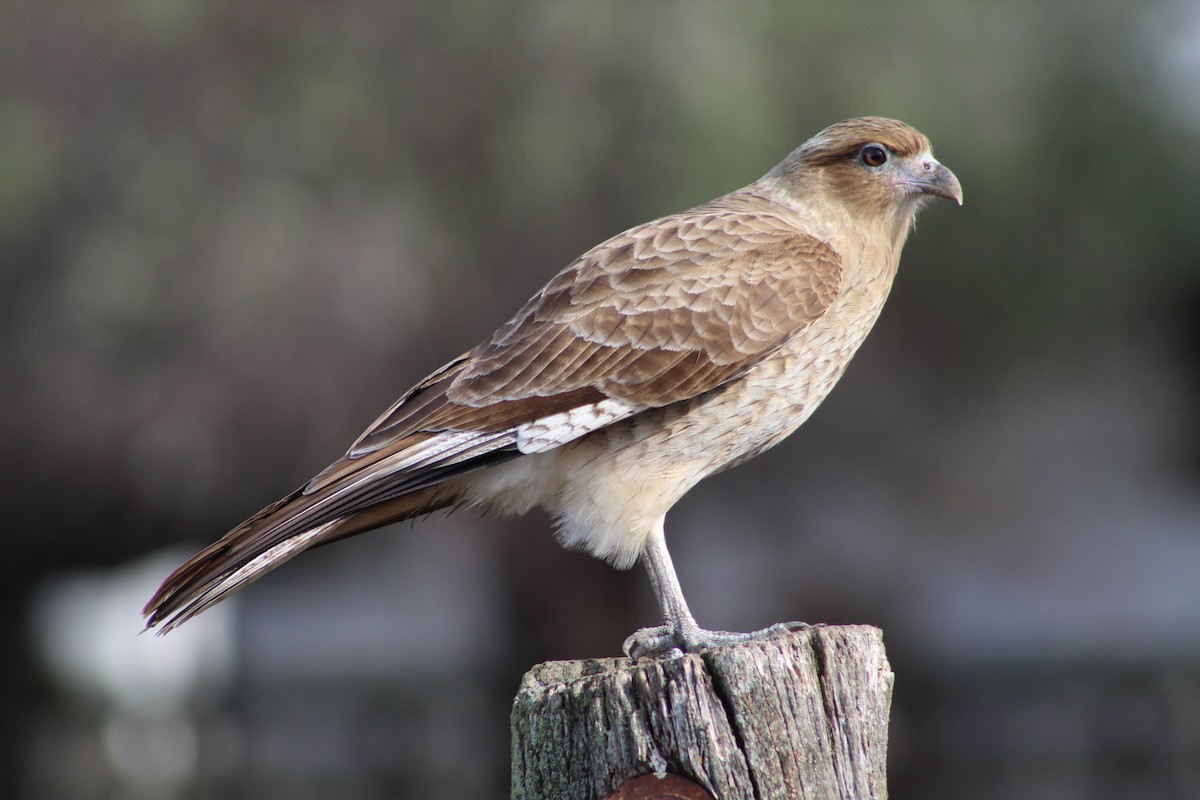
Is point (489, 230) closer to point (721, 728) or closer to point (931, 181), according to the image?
point (931, 181)

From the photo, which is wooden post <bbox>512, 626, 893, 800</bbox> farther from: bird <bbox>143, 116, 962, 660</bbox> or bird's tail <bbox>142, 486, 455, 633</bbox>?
bird's tail <bbox>142, 486, 455, 633</bbox>

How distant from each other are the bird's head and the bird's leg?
128 cm

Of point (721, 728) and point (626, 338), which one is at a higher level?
point (626, 338)

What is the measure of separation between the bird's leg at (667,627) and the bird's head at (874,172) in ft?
4.18

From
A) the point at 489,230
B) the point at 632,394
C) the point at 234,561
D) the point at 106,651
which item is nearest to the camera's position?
the point at 234,561

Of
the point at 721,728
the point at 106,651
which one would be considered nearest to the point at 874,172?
the point at 721,728

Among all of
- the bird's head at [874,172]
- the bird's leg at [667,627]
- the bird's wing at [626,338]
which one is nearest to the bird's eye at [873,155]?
the bird's head at [874,172]

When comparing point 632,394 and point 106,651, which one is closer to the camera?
point 632,394

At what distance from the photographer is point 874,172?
4570 mm

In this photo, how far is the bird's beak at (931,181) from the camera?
4.55 metres

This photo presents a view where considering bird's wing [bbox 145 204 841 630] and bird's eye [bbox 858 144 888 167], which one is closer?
bird's wing [bbox 145 204 841 630]

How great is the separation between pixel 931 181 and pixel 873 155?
0.20m

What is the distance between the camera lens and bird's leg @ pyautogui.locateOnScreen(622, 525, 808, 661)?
3.79 meters

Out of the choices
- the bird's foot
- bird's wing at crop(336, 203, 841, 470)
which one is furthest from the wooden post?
bird's wing at crop(336, 203, 841, 470)
